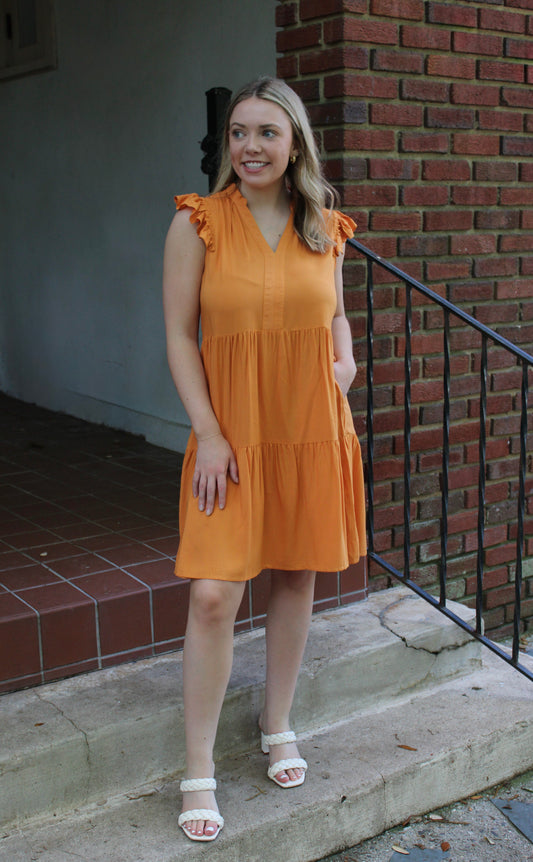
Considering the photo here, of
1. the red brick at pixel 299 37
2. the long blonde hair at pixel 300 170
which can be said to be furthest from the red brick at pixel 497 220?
the long blonde hair at pixel 300 170

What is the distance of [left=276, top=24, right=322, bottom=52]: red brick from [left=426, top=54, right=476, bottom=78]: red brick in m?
0.45

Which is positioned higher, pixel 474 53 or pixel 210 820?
pixel 474 53

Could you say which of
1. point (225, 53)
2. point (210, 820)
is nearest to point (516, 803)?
point (210, 820)

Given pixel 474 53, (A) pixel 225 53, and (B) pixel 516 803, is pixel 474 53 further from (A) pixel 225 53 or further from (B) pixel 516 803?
(B) pixel 516 803

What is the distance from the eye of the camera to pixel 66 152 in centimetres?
550

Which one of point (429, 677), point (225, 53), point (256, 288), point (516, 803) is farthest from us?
point (225, 53)

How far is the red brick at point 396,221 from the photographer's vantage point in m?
3.42

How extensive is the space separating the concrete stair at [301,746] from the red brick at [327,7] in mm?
2043

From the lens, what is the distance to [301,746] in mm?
2875

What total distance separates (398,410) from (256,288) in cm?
140

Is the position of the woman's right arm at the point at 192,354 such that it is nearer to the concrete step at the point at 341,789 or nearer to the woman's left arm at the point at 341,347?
the woman's left arm at the point at 341,347

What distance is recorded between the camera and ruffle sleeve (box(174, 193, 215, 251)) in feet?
7.48

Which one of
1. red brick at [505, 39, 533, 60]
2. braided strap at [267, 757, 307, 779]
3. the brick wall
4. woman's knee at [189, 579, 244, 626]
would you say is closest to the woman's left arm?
woman's knee at [189, 579, 244, 626]

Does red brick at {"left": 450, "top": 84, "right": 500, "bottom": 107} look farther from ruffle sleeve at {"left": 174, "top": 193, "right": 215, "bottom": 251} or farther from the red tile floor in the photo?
the red tile floor
